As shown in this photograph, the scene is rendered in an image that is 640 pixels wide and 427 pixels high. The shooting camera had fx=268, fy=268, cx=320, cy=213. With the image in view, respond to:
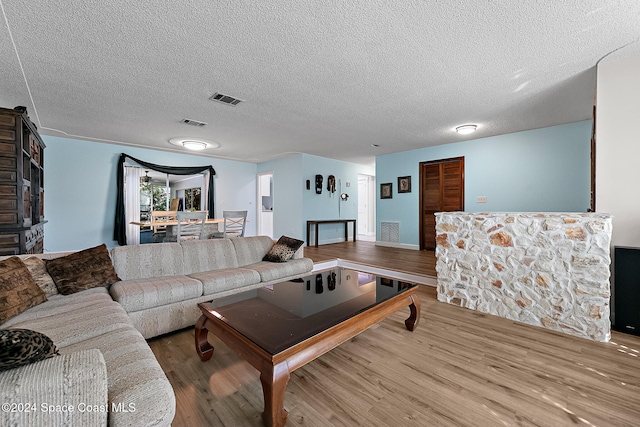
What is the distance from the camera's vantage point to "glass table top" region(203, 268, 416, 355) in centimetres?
159

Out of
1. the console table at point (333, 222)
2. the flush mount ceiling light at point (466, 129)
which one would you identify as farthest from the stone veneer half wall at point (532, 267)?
the console table at point (333, 222)

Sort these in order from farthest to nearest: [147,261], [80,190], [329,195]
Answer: [329,195] → [80,190] → [147,261]

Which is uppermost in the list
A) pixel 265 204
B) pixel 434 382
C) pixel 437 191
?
pixel 437 191

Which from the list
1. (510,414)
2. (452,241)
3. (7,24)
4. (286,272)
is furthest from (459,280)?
(7,24)

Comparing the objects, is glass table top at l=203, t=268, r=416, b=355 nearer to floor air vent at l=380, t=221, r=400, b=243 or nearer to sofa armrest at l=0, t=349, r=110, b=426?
sofa armrest at l=0, t=349, r=110, b=426

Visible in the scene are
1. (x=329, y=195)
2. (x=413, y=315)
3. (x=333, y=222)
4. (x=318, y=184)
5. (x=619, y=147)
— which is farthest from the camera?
(x=329, y=195)

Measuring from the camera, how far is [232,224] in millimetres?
5473

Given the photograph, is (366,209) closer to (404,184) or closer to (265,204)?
(404,184)

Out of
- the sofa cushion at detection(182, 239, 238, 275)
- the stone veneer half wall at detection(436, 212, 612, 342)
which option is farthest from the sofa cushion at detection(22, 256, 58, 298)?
the stone veneer half wall at detection(436, 212, 612, 342)

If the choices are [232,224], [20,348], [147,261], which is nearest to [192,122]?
[232,224]

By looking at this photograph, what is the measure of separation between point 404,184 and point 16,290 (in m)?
6.17

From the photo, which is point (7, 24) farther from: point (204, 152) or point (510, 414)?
point (204, 152)

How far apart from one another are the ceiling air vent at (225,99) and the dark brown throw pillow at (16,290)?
2339 mm

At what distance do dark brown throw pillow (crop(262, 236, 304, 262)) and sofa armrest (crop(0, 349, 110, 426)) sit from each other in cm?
250
